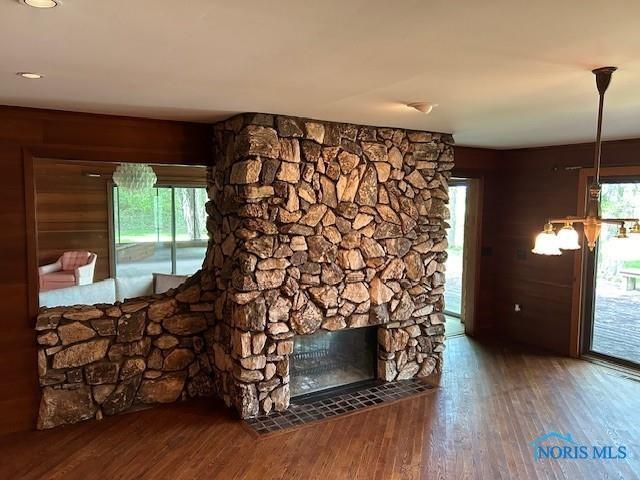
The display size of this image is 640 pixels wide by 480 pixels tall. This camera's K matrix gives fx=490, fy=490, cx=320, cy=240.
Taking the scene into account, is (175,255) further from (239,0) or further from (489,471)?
(239,0)

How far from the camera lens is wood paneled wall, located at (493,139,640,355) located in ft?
18.2

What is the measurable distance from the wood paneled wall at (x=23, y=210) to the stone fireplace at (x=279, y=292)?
14 centimetres

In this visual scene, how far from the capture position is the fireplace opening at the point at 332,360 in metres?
4.37

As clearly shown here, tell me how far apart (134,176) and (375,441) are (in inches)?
149

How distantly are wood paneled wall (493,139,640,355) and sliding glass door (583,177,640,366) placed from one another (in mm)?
216

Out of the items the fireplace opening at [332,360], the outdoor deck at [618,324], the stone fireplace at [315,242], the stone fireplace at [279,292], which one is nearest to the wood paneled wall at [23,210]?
the stone fireplace at [279,292]

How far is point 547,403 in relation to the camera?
4.29m

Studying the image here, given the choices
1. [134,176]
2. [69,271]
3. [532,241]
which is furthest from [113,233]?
[532,241]

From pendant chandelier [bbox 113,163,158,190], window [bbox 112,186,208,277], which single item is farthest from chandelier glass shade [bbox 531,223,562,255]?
window [bbox 112,186,208,277]

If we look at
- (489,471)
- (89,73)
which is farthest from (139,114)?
(489,471)

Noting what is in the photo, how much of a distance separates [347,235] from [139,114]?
1.93 m

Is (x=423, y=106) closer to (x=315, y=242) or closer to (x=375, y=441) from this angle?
(x=315, y=242)

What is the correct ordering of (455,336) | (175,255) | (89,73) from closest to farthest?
(89,73)
(455,336)
(175,255)

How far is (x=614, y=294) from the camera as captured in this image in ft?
17.4
